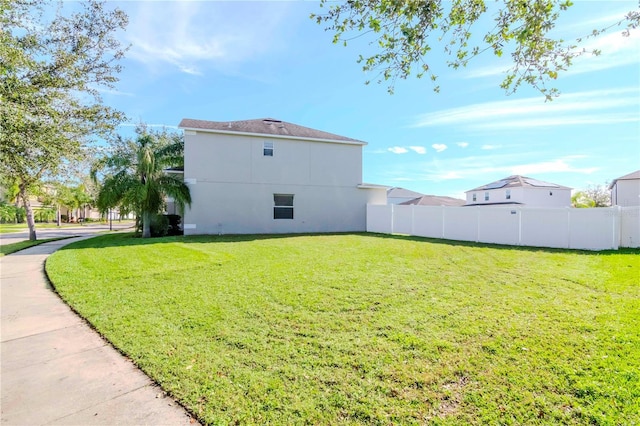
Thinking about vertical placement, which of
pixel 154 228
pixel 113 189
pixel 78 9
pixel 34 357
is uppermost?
pixel 78 9

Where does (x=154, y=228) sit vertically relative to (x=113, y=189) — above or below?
below

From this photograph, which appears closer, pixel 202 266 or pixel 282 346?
pixel 282 346

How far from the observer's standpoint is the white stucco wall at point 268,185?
14867 millimetres

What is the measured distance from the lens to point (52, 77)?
7.57 meters

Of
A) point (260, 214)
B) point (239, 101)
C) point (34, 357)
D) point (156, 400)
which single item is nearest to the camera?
point (156, 400)

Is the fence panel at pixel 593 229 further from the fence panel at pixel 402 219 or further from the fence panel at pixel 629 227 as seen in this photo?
the fence panel at pixel 402 219

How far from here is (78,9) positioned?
8.38 meters

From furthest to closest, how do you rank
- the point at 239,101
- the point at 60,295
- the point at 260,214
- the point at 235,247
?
the point at 239,101
the point at 260,214
the point at 235,247
the point at 60,295

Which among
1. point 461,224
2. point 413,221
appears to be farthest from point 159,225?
point 461,224

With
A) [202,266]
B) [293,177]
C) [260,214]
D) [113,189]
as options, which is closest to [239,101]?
[293,177]

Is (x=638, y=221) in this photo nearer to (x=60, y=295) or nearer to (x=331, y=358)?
(x=331, y=358)

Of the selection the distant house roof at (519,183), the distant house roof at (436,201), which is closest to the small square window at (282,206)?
the distant house roof at (436,201)

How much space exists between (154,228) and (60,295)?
351 inches

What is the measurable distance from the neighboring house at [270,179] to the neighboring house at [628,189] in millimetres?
26520
